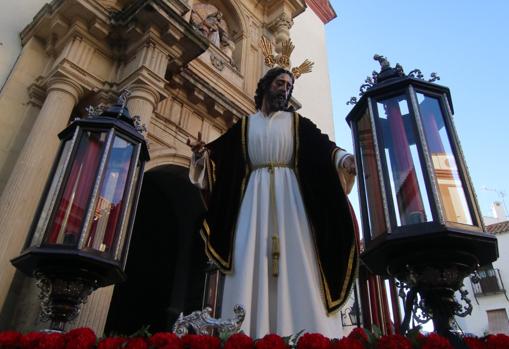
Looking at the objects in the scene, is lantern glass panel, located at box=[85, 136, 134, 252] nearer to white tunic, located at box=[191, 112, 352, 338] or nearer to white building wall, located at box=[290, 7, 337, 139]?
white tunic, located at box=[191, 112, 352, 338]

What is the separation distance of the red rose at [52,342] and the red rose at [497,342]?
66.6 inches

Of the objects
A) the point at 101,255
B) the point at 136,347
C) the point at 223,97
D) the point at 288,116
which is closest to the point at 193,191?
→ the point at 223,97

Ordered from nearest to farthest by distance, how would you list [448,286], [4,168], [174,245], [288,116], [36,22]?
[448,286], [288,116], [4,168], [36,22], [174,245]

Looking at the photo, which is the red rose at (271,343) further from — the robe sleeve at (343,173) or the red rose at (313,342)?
the robe sleeve at (343,173)

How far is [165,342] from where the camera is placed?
1.73 meters

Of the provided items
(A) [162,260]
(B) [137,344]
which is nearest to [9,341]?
(B) [137,344]

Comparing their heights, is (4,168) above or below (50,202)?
above

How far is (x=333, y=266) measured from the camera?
2.77m

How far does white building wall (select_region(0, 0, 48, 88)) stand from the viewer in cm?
600

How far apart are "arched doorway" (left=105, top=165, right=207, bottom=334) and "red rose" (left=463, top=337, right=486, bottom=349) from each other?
5831mm

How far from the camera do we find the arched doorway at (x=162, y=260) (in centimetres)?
745

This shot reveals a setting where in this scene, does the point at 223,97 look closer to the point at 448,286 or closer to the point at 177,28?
the point at 177,28

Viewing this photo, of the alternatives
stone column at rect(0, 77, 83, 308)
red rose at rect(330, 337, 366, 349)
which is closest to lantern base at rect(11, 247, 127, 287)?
red rose at rect(330, 337, 366, 349)

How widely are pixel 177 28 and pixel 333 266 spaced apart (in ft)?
15.3
